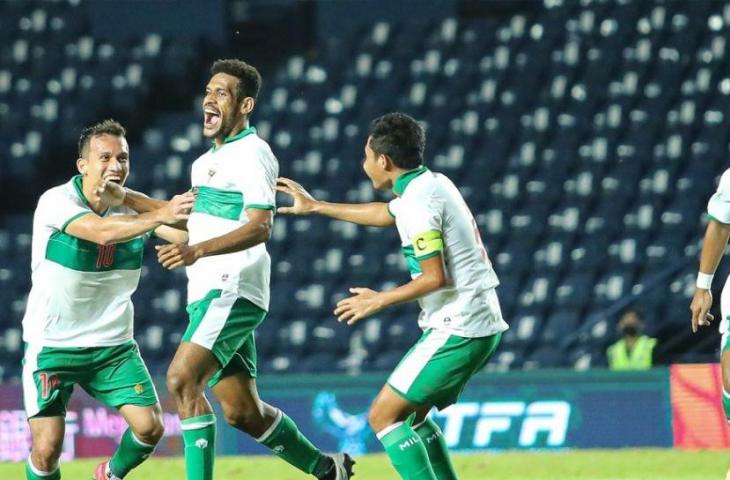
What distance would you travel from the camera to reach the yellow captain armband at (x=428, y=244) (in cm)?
582

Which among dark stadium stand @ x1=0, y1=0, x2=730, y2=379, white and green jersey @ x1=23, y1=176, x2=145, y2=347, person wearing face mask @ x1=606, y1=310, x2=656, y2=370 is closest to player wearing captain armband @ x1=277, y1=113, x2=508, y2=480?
white and green jersey @ x1=23, y1=176, x2=145, y2=347

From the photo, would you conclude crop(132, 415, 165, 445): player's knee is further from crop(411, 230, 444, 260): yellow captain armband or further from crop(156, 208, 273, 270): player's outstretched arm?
crop(411, 230, 444, 260): yellow captain armband

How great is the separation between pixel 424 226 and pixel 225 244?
2.85 feet

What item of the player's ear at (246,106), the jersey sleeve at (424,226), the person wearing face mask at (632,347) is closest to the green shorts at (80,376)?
the player's ear at (246,106)

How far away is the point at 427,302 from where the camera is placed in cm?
606

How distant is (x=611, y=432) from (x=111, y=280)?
580 cm

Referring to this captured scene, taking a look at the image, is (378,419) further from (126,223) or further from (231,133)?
(231,133)

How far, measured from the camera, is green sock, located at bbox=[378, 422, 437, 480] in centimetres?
586

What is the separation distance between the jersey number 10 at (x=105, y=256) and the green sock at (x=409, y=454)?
161cm

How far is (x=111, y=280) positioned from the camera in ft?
21.8

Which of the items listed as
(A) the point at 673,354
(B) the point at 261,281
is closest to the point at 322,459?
(B) the point at 261,281

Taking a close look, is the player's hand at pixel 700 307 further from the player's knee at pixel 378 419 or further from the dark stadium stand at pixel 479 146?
the dark stadium stand at pixel 479 146

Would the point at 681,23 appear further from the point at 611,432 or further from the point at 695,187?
the point at 611,432

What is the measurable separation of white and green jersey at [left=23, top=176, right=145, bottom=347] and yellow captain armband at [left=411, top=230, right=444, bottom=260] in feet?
5.03
